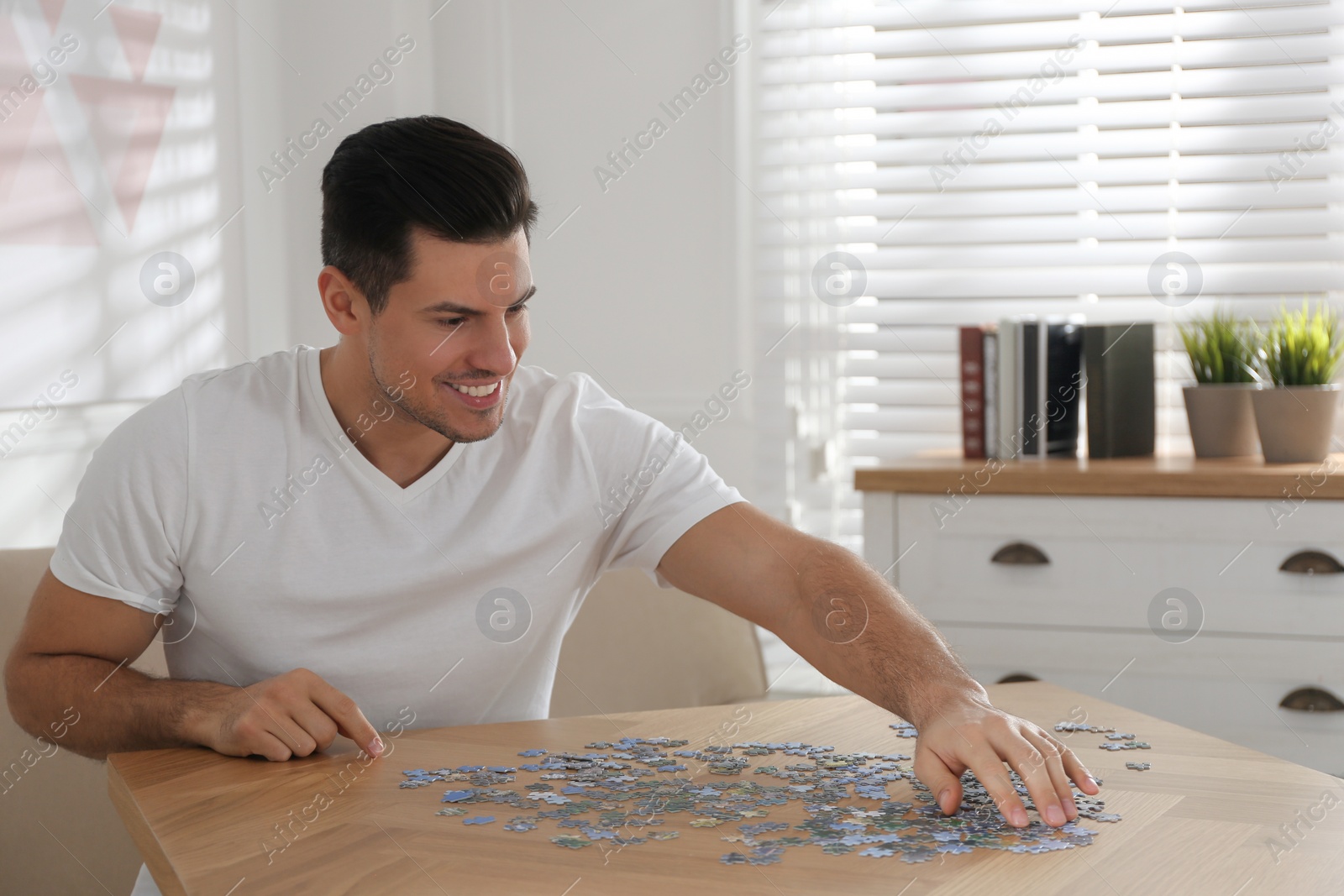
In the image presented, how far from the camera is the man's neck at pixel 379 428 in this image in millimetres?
2061

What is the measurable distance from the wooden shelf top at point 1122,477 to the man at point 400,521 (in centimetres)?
116

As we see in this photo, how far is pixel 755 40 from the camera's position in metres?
3.79

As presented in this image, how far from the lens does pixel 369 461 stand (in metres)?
2.05

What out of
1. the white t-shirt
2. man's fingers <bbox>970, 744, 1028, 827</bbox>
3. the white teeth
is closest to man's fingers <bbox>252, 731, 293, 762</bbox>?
the white t-shirt

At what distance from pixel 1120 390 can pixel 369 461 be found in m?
2.14

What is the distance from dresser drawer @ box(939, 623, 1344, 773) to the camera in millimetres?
2857

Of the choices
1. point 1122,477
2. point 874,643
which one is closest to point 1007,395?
point 1122,477

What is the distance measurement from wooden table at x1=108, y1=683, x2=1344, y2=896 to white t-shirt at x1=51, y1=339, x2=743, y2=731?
29cm

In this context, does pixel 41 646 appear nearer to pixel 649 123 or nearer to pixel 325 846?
pixel 325 846

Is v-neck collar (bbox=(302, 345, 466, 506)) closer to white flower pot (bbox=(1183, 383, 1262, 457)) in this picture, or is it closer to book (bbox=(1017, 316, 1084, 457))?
book (bbox=(1017, 316, 1084, 457))

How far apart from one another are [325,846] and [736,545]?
2.86 ft

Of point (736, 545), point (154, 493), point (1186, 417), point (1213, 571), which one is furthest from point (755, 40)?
point (154, 493)

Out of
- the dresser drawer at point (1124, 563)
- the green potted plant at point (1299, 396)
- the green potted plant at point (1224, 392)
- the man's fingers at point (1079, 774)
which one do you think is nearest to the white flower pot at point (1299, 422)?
the green potted plant at point (1299, 396)

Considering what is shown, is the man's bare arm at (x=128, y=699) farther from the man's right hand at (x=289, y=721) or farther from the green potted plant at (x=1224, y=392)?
the green potted plant at (x=1224, y=392)
